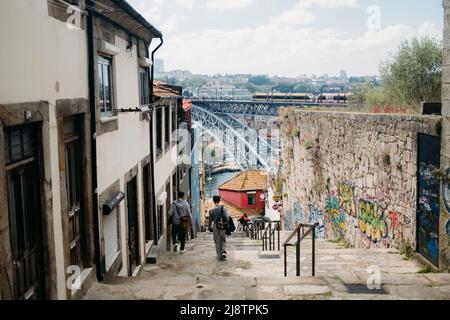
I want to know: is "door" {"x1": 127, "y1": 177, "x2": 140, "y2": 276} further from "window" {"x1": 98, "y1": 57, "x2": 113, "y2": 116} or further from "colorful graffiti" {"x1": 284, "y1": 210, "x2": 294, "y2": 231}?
"colorful graffiti" {"x1": 284, "y1": 210, "x2": 294, "y2": 231}

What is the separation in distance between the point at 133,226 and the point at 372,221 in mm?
4469

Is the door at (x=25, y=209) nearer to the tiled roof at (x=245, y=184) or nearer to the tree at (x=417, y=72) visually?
the tree at (x=417, y=72)

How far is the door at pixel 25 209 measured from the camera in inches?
137

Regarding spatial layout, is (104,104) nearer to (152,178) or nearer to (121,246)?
(121,246)

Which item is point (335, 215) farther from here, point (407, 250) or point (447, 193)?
point (447, 193)

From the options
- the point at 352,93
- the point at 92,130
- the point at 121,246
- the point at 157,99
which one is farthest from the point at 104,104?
the point at 352,93

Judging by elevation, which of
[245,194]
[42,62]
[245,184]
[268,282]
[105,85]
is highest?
[42,62]

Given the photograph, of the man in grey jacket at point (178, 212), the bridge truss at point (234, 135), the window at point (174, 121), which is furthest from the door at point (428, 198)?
the bridge truss at point (234, 135)

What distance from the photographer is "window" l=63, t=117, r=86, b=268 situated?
474 centimetres

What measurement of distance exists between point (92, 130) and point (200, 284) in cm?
202

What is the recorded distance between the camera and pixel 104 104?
6.06 metres

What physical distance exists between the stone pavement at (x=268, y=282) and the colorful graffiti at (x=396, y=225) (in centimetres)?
31

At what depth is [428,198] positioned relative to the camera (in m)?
6.99

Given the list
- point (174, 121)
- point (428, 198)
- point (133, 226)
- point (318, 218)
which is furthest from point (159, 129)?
point (428, 198)
